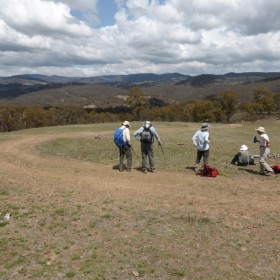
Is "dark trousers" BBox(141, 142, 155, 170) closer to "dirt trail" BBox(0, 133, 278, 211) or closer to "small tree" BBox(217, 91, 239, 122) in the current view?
"dirt trail" BBox(0, 133, 278, 211)

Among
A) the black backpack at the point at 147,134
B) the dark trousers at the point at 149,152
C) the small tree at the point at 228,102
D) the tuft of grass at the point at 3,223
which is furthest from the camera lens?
the small tree at the point at 228,102

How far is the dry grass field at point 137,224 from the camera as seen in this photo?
8203mm

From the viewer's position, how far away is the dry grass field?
8.20 meters

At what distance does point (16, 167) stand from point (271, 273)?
48.8 ft

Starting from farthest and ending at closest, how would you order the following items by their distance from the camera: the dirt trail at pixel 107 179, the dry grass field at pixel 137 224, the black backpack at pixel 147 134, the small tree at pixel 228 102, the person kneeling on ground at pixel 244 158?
the small tree at pixel 228 102 < the person kneeling on ground at pixel 244 158 < the black backpack at pixel 147 134 < the dirt trail at pixel 107 179 < the dry grass field at pixel 137 224

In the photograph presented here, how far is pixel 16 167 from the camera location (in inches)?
742

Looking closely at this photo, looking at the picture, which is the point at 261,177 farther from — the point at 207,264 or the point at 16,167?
the point at 16,167

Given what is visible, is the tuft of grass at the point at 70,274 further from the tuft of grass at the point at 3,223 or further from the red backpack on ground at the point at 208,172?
the red backpack on ground at the point at 208,172

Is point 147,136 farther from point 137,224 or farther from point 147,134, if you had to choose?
point 137,224

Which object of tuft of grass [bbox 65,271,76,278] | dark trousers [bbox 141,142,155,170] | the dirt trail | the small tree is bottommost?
the small tree

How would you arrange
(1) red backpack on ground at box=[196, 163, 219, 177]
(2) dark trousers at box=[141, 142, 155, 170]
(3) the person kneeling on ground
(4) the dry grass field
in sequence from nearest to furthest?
1. (4) the dry grass field
2. (1) red backpack on ground at box=[196, 163, 219, 177]
3. (2) dark trousers at box=[141, 142, 155, 170]
4. (3) the person kneeling on ground

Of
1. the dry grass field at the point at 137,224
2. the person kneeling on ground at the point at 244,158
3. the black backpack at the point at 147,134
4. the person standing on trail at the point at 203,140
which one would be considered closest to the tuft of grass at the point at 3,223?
the dry grass field at the point at 137,224

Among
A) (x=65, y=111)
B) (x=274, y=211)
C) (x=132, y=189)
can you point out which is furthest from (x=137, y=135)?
(x=65, y=111)

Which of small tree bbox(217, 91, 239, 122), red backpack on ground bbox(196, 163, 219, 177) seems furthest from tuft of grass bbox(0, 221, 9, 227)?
small tree bbox(217, 91, 239, 122)
